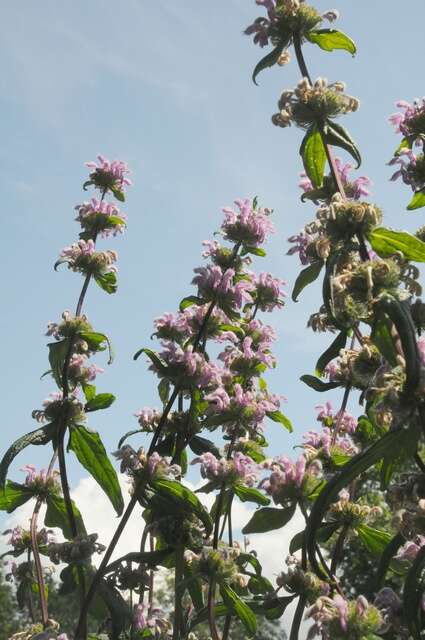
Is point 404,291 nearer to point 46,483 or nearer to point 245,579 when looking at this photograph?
point 245,579

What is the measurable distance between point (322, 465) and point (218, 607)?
2.72 ft

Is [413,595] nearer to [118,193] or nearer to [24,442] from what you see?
[24,442]

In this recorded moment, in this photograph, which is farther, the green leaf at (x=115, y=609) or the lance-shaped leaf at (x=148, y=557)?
the lance-shaped leaf at (x=148, y=557)

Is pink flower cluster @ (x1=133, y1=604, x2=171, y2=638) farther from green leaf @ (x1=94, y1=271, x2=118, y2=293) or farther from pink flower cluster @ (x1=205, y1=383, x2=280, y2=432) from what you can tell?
green leaf @ (x1=94, y1=271, x2=118, y2=293)

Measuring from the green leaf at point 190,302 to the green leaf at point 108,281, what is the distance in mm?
422

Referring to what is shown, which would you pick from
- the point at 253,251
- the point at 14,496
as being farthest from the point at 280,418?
the point at 14,496

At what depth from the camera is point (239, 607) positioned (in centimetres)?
303

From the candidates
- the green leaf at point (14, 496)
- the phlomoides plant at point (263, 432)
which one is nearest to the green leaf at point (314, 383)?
the phlomoides plant at point (263, 432)

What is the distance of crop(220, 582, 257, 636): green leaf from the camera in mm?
2998

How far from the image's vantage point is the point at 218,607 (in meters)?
3.25

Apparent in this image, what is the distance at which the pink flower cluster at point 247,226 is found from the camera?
4258 millimetres

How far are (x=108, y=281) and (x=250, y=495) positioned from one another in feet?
5.09

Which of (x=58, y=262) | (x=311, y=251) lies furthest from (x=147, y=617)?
(x=58, y=262)

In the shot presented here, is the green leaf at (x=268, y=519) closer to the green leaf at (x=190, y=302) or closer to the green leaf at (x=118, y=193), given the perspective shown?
the green leaf at (x=190, y=302)
